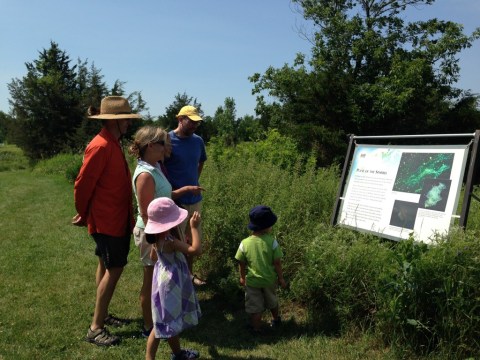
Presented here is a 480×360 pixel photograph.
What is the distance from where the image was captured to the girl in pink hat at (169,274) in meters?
2.93

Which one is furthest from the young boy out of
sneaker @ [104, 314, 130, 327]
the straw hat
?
Result: the straw hat

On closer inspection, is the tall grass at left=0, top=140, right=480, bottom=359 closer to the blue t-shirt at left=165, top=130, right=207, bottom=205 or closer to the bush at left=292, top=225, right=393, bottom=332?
the bush at left=292, top=225, right=393, bottom=332

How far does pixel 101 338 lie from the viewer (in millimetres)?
3621

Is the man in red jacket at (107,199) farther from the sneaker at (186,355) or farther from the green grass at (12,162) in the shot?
the green grass at (12,162)

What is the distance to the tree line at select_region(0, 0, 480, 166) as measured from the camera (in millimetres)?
21094

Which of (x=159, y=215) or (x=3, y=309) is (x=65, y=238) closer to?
(x=3, y=309)

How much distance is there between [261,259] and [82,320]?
191 centimetres

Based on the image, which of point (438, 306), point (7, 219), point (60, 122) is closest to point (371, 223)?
point (438, 306)

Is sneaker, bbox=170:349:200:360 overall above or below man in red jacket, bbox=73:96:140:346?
below

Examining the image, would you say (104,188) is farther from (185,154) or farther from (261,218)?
(261,218)

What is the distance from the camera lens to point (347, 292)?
11.6 feet

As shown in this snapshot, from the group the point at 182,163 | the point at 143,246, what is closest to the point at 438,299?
the point at 143,246

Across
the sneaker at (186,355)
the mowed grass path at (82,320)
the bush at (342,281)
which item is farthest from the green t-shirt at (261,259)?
the sneaker at (186,355)

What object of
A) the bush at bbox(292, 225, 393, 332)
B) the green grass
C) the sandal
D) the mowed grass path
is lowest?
the green grass
